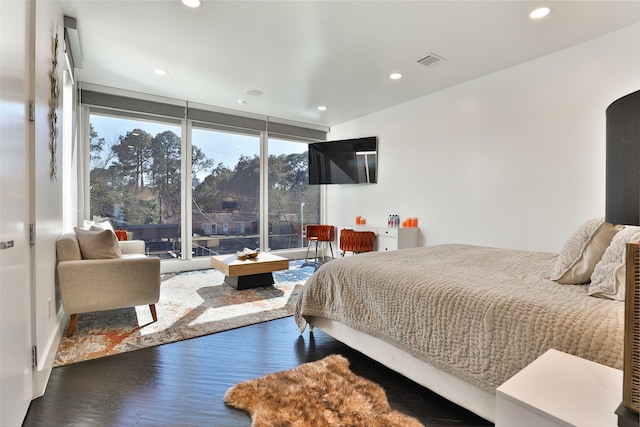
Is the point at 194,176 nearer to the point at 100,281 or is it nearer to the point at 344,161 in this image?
the point at 344,161

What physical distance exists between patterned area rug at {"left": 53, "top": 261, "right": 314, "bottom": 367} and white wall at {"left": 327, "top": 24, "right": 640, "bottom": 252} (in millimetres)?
2325

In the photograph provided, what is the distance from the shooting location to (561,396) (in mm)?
875

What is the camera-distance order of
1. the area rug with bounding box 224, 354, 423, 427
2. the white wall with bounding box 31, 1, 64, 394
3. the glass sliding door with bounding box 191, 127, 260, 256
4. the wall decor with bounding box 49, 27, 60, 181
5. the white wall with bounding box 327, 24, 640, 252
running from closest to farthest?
1. the area rug with bounding box 224, 354, 423, 427
2. the white wall with bounding box 31, 1, 64, 394
3. the wall decor with bounding box 49, 27, 60, 181
4. the white wall with bounding box 327, 24, 640, 252
5. the glass sliding door with bounding box 191, 127, 260, 256

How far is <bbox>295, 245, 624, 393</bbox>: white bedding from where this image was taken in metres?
1.22

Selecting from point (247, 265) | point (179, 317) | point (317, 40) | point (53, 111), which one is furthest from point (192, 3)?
point (179, 317)

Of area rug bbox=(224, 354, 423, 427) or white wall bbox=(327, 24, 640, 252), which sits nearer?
area rug bbox=(224, 354, 423, 427)

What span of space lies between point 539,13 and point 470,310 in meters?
2.65

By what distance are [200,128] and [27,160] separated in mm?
3730

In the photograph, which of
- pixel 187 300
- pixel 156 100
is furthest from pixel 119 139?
pixel 187 300

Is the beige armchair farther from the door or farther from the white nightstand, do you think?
the white nightstand

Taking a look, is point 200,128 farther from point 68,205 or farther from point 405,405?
point 405,405

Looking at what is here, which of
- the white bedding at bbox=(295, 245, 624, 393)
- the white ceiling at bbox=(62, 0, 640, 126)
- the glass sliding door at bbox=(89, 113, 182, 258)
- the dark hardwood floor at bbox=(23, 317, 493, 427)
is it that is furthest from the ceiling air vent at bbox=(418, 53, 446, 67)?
the glass sliding door at bbox=(89, 113, 182, 258)

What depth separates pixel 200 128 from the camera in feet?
17.2

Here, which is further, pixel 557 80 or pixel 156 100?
pixel 156 100
